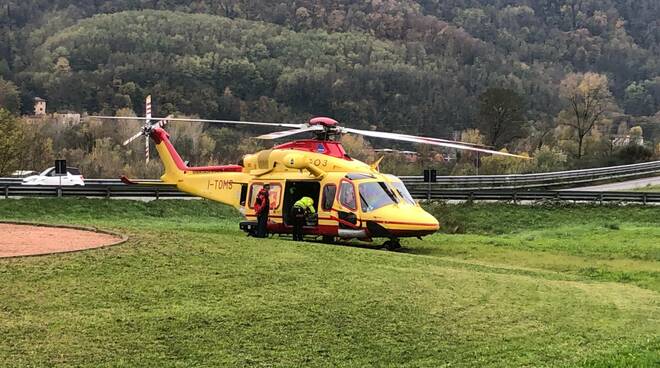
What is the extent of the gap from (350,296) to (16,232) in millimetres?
7152

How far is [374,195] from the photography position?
1919 centimetres

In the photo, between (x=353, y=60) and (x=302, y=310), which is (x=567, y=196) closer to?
(x=302, y=310)

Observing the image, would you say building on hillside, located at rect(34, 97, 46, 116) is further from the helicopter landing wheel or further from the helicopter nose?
the helicopter nose

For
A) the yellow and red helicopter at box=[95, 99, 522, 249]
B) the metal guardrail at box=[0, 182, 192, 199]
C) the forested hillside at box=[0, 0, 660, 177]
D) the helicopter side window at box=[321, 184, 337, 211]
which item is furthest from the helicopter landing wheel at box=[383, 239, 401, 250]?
the forested hillside at box=[0, 0, 660, 177]

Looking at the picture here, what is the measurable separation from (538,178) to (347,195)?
2757cm

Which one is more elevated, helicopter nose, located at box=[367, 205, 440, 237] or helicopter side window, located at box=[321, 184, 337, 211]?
helicopter side window, located at box=[321, 184, 337, 211]

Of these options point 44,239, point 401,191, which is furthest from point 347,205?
point 44,239

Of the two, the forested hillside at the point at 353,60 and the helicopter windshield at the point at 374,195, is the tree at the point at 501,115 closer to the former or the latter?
the forested hillside at the point at 353,60

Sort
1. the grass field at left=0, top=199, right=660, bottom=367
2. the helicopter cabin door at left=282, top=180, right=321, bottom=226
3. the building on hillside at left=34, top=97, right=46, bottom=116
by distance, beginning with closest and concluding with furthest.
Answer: the grass field at left=0, top=199, right=660, bottom=367 < the helicopter cabin door at left=282, top=180, right=321, bottom=226 < the building on hillside at left=34, top=97, right=46, bottom=116

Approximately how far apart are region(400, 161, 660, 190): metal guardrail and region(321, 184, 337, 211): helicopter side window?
1943 centimetres

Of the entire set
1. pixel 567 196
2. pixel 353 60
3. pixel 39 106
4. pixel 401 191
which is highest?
pixel 353 60

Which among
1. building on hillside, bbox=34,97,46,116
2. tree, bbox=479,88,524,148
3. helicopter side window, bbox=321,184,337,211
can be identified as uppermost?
building on hillside, bbox=34,97,46,116

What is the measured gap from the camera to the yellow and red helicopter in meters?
18.8

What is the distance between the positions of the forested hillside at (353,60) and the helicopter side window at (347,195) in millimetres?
48710
